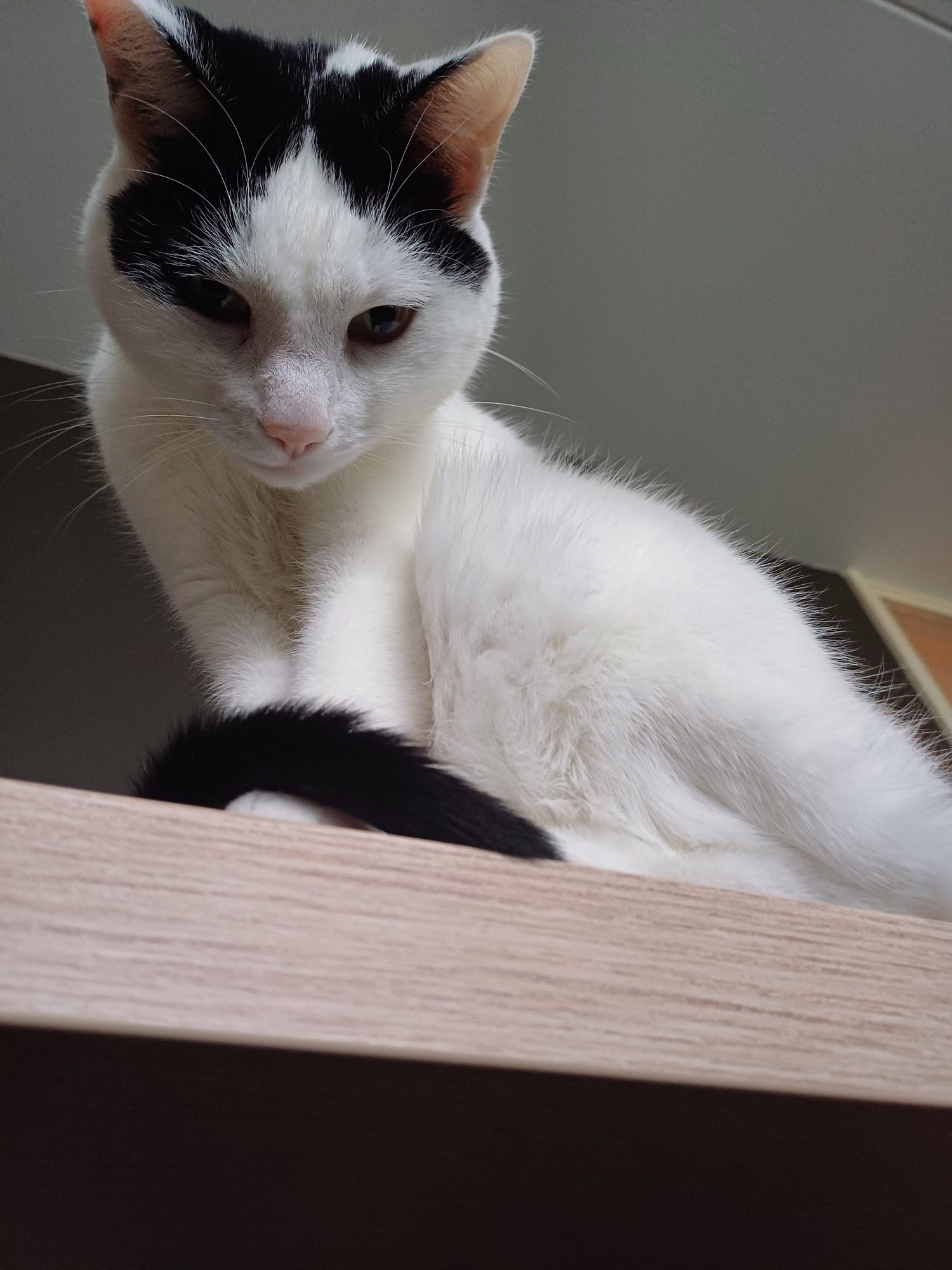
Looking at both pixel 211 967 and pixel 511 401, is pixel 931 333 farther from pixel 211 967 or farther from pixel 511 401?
pixel 211 967

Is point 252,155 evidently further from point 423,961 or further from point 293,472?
point 423,961

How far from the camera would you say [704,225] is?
1.43m

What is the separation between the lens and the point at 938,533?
6.13 feet

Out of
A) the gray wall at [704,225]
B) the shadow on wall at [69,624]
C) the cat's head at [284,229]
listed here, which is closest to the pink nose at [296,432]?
the cat's head at [284,229]

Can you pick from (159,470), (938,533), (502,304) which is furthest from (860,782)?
(938,533)

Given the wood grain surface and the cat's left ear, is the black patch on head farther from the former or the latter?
the wood grain surface

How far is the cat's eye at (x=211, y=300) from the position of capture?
704 mm

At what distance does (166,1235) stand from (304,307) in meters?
0.59

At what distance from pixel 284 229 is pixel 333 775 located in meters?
0.42

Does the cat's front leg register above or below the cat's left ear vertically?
below

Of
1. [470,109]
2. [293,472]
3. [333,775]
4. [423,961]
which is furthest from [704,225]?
[423,961]

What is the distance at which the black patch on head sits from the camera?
0.71 metres

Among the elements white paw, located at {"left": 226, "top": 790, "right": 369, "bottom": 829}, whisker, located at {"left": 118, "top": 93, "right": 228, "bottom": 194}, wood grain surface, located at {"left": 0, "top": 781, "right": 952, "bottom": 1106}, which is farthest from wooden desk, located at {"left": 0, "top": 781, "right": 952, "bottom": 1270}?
whisker, located at {"left": 118, "top": 93, "right": 228, "bottom": 194}

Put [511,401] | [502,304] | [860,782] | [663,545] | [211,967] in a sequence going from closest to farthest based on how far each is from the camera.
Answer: [211,967] < [860,782] < [663,545] < [502,304] < [511,401]
